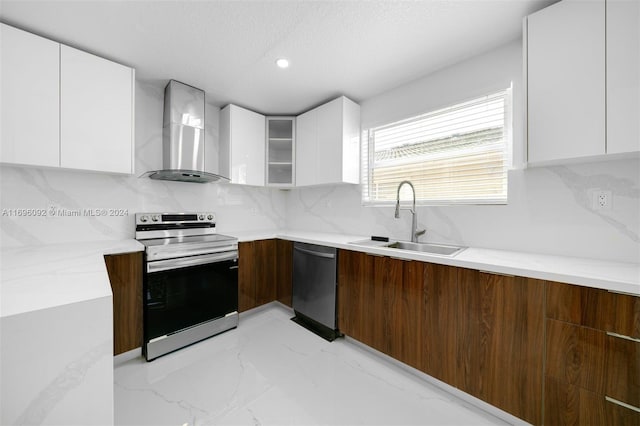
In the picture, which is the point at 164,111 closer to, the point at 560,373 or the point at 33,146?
the point at 33,146

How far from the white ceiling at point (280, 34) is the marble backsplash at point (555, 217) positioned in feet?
3.33

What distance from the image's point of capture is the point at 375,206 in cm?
252

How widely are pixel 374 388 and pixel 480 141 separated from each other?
1.95 meters

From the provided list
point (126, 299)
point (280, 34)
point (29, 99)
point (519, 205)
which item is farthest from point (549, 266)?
point (29, 99)

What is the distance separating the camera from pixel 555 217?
5.12ft

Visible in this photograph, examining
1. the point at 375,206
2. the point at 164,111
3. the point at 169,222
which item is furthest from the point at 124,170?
the point at 375,206

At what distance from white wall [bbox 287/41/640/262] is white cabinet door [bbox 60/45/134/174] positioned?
2.20 meters

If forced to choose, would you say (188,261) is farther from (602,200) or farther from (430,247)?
(602,200)

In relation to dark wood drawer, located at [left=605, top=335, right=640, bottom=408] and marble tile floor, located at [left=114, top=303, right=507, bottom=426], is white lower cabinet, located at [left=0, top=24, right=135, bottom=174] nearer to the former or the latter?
marble tile floor, located at [left=114, top=303, right=507, bottom=426]

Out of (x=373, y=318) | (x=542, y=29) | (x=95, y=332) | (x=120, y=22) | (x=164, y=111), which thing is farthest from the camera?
(x=164, y=111)

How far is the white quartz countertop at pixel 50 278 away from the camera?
27.2 inches

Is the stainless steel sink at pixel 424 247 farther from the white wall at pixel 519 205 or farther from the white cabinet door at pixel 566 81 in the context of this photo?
the white cabinet door at pixel 566 81

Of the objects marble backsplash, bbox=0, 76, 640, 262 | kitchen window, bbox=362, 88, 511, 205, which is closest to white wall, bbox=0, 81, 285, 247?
marble backsplash, bbox=0, 76, 640, 262

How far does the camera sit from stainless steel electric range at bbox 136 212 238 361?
186cm
